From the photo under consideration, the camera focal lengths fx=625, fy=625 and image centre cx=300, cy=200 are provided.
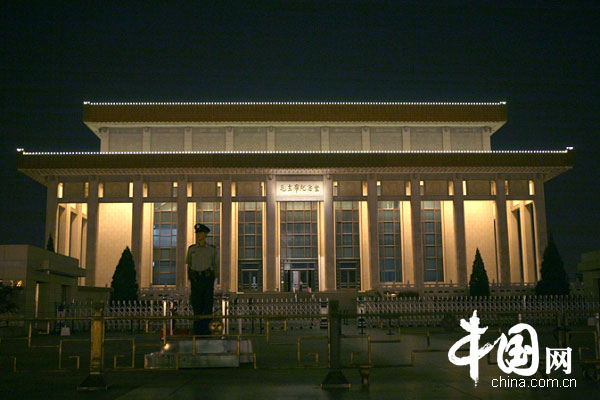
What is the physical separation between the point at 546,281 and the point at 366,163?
14295mm

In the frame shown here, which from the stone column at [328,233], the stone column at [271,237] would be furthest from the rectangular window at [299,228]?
the stone column at [328,233]

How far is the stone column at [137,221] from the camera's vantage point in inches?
1689

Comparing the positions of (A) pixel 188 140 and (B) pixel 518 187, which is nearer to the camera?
(B) pixel 518 187

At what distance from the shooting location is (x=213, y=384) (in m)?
10.6

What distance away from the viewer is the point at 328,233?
143ft

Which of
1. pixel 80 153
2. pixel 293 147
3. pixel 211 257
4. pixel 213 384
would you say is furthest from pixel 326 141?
pixel 213 384

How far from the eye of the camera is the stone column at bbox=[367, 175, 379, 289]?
4334 cm

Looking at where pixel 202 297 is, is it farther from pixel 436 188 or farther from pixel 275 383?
pixel 436 188

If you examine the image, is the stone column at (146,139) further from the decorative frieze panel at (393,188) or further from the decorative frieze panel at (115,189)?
the decorative frieze panel at (393,188)

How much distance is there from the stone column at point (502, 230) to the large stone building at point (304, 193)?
76mm

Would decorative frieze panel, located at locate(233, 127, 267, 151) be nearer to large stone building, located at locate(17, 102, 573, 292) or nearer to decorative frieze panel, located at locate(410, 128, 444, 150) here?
large stone building, located at locate(17, 102, 573, 292)

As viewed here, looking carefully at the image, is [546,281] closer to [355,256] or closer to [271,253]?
[355,256]

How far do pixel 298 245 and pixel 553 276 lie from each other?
18287mm

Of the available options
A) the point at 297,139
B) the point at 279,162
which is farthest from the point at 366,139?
the point at 279,162
